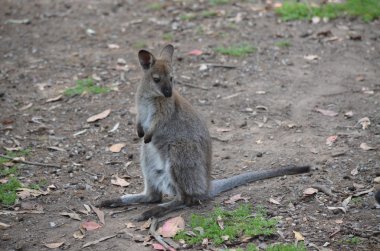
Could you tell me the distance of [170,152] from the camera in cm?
506

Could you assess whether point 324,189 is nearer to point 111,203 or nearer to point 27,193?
point 111,203

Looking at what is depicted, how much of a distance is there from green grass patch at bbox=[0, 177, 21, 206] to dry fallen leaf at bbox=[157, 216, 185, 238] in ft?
4.68

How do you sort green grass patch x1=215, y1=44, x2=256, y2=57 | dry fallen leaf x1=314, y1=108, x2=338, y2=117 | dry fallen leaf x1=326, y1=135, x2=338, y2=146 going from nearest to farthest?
dry fallen leaf x1=326, y1=135, x2=338, y2=146 < dry fallen leaf x1=314, y1=108, x2=338, y2=117 < green grass patch x1=215, y1=44, x2=256, y2=57

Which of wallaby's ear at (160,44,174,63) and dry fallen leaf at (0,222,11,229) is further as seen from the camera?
wallaby's ear at (160,44,174,63)

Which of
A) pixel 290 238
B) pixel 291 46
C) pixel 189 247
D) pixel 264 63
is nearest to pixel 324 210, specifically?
pixel 290 238

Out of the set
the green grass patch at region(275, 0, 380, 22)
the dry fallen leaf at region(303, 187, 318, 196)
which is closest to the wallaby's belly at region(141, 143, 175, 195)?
the dry fallen leaf at region(303, 187, 318, 196)

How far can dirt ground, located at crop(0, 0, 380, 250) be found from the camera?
16.1 feet

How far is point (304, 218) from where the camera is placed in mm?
4723

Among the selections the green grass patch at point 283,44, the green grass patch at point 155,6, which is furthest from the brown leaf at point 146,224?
the green grass patch at point 155,6

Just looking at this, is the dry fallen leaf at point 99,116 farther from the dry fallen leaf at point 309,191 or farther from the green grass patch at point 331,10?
the green grass patch at point 331,10

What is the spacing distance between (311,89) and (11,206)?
12.8 feet

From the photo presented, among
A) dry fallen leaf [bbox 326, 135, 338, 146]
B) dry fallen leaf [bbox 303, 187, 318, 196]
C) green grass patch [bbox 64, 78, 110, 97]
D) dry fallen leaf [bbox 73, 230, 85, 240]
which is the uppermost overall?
green grass patch [bbox 64, 78, 110, 97]

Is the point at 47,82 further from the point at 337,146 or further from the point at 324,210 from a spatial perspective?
the point at 324,210

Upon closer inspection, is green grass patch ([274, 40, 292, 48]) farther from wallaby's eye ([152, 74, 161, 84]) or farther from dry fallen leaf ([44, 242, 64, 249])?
dry fallen leaf ([44, 242, 64, 249])
